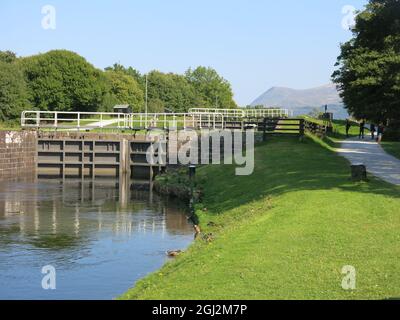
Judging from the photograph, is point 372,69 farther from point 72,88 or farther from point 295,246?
point 72,88

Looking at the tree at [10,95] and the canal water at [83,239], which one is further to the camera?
the tree at [10,95]

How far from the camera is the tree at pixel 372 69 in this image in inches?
1410

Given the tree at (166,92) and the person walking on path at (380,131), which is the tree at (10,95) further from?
the person walking on path at (380,131)

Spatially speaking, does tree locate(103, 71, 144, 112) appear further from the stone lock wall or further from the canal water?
the canal water

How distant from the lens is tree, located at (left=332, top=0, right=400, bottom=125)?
117 ft

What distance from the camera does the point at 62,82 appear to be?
79750mm

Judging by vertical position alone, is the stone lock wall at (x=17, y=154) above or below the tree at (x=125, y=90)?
below

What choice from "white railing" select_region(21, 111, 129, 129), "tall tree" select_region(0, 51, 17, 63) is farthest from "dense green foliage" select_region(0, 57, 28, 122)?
"tall tree" select_region(0, 51, 17, 63)

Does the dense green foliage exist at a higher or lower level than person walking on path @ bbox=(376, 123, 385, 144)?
higher

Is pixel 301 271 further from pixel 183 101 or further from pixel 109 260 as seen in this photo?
pixel 183 101

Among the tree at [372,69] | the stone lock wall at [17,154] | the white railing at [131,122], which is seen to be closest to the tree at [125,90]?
the white railing at [131,122]

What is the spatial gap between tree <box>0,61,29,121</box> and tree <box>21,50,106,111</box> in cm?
681

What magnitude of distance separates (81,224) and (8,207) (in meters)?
5.31

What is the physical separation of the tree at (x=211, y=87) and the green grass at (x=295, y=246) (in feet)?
340
